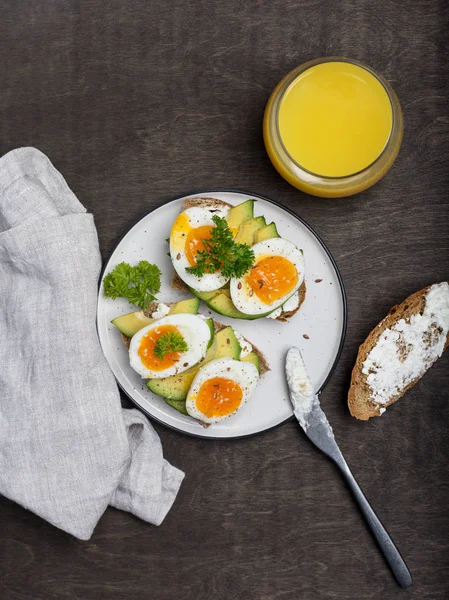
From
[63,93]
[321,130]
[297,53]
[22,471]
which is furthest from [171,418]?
[297,53]

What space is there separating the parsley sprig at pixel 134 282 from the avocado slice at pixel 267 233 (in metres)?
0.31

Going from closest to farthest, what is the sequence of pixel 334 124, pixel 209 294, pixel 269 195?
1. pixel 334 124
2. pixel 209 294
3. pixel 269 195

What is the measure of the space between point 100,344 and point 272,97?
0.85m

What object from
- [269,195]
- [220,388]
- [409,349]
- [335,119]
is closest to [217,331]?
[220,388]

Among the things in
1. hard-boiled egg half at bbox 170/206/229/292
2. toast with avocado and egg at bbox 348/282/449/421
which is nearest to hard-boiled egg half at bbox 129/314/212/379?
hard-boiled egg half at bbox 170/206/229/292

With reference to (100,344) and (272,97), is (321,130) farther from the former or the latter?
(100,344)

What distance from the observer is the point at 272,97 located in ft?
5.41

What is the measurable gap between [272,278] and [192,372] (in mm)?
349

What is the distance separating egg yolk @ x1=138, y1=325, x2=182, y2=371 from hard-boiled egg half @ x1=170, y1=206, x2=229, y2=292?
5.6 inches

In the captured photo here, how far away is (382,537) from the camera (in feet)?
5.71

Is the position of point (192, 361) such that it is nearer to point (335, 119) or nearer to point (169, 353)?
point (169, 353)

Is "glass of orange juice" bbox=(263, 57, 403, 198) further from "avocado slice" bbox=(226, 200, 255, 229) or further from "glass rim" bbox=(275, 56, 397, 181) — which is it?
"avocado slice" bbox=(226, 200, 255, 229)

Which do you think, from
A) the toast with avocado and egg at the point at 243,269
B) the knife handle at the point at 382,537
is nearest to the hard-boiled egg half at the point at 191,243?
the toast with avocado and egg at the point at 243,269

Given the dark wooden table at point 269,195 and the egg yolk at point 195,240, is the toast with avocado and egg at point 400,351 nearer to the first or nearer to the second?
the dark wooden table at point 269,195
